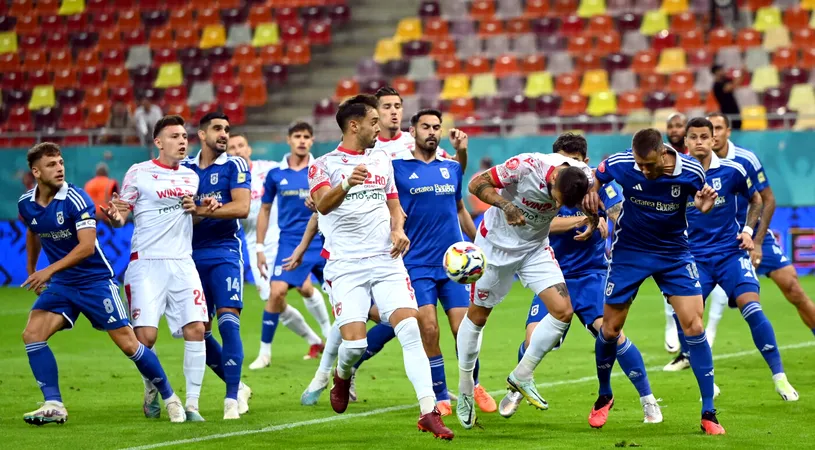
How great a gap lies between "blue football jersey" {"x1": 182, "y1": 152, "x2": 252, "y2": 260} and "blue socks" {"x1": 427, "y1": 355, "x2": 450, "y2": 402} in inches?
74.5

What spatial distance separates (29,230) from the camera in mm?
9266

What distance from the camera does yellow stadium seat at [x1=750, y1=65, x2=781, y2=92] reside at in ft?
79.0

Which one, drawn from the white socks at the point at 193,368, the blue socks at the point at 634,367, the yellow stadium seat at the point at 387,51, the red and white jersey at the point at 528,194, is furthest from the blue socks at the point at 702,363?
the yellow stadium seat at the point at 387,51

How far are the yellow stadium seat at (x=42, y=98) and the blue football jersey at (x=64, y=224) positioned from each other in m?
21.2

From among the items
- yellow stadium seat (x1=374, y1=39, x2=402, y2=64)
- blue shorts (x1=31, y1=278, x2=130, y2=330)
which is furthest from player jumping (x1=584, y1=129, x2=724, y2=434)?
yellow stadium seat (x1=374, y1=39, x2=402, y2=64)

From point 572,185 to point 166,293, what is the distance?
3.28 metres

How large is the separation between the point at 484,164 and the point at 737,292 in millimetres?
10581

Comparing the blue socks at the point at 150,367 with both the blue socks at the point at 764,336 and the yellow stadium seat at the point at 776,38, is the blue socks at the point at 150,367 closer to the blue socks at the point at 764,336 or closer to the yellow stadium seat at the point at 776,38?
the blue socks at the point at 764,336

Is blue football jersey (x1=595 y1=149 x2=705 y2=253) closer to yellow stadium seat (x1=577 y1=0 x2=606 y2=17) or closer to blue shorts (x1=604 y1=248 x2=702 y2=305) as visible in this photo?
blue shorts (x1=604 y1=248 x2=702 y2=305)

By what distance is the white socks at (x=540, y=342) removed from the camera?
8695 mm

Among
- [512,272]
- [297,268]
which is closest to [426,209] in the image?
[512,272]

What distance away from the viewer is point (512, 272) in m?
8.91

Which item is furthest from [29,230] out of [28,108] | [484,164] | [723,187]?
[28,108]

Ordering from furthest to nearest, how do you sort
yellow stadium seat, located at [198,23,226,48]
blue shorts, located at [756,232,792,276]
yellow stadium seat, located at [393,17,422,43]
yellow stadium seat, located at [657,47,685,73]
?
yellow stadium seat, located at [198,23,226,48] → yellow stadium seat, located at [393,17,422,43] → yellow stadium seat, located at [657,47,685,73] → blue shorts, located at [756,232,792,276]
